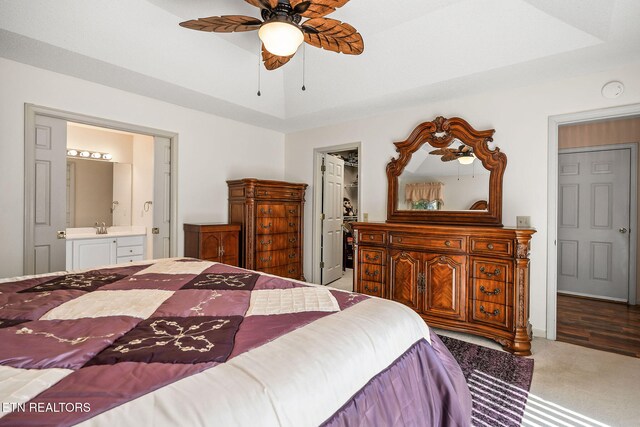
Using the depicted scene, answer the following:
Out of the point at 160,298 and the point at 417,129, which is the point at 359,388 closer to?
the point at 160,298

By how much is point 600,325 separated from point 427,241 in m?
2.16

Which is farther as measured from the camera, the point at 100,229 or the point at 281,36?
the point at 100,229

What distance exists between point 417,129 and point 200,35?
252 cm

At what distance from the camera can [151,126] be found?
361cm

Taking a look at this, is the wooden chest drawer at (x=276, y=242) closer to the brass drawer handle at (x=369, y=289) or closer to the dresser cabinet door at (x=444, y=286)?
the brass drawer handle at (x=369, y=289)

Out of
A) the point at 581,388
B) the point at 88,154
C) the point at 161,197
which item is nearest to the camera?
the point at 581,388

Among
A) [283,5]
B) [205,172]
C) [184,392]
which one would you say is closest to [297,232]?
[205,172]

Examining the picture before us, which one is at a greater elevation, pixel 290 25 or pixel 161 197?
pixel 290 25

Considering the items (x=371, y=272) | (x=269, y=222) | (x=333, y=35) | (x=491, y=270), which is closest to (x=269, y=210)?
(x=269, y=222)

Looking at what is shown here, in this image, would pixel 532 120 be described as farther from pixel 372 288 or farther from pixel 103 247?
pixel 103 247

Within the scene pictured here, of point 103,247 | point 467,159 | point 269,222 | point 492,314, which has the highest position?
point 467,159

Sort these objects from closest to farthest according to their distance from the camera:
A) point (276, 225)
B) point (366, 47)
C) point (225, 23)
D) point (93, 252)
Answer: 1. point (225, 23)
2. point (366, 47)
3. point (93, 252)
4. point (276, 225)

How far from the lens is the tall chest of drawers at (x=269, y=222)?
13.5 feet

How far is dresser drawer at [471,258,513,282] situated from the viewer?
2773mm
